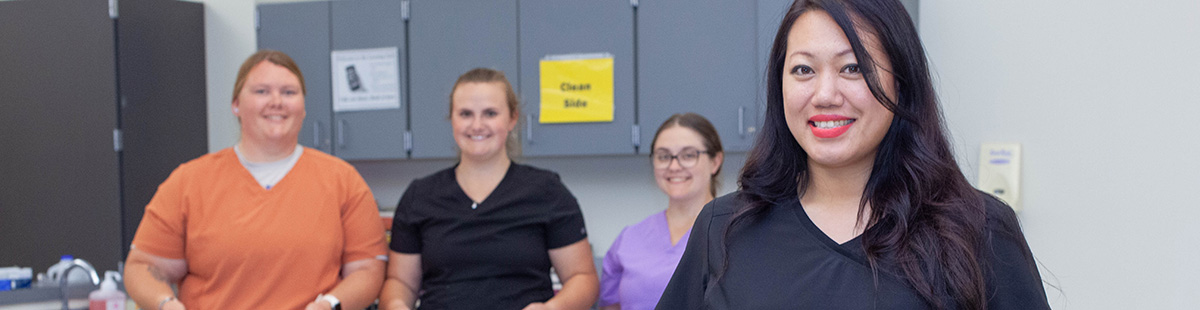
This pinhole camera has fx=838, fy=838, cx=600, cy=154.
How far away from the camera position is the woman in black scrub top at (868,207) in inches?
34.7

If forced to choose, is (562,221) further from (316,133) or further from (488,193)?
(316,133)

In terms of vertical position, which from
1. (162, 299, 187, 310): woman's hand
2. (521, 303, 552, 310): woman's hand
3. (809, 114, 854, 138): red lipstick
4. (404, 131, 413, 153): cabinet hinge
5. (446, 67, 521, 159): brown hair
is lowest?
(521, 303, 552, 310): woman's hand

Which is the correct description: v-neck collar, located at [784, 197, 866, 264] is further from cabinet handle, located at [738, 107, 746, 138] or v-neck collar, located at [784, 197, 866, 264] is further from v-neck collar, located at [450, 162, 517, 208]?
cabinet handle, located at [738, 107, 746, 138]

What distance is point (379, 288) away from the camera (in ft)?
6.37

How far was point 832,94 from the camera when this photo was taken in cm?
91

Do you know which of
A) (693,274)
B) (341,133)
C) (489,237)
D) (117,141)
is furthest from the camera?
(341,133)

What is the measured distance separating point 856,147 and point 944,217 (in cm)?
12

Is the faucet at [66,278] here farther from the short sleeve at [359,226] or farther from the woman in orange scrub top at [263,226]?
the short sleeve at [359,226]

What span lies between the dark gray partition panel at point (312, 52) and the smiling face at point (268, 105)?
1331mm

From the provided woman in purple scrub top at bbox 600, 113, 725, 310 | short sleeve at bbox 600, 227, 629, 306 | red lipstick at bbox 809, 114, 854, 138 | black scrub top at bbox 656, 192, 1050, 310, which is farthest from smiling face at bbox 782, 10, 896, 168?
short sleeve at bbox 600, 227, 629, 306

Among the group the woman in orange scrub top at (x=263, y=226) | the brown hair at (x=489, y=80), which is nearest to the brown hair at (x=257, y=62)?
the woman in orange scrub top at (x=263, y=226)

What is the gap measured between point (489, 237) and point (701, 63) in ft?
4.56

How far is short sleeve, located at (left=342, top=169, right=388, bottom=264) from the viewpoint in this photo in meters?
1.93

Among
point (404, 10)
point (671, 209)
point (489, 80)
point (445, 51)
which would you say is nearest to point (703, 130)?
point (671, 209)
